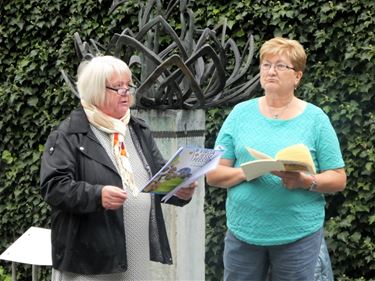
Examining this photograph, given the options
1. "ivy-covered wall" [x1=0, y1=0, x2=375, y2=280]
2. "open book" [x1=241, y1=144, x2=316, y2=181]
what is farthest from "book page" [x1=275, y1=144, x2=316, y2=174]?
"ivy-covered wall" [x1=0, y1=0, x2=375, y2=280]

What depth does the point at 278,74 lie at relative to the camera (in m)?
3.44

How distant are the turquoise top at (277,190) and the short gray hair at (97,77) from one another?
55 centimetres

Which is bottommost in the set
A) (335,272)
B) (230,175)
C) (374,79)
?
(335,272)

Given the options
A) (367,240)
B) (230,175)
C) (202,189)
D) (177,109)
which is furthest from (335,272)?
(230,175)

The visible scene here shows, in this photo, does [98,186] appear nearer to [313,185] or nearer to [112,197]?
[112,197]

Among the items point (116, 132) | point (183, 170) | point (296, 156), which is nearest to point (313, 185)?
point (296, 156)

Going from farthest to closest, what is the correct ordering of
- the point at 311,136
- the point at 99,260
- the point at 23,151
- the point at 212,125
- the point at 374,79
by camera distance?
the point at 23,151, the point at 212,125, the point at 374,79, the point at 311,136, the point at 99,260

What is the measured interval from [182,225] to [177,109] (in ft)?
2.00

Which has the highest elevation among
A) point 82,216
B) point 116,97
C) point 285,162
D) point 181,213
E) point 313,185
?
point 116,97

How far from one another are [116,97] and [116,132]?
131mm

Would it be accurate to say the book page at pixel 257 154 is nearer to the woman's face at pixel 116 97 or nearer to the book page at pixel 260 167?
the book page at pixel 260 167

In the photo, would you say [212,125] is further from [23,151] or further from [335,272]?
[23,151]

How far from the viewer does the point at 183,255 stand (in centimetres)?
450

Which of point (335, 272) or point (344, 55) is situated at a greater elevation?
point (344, 55)
